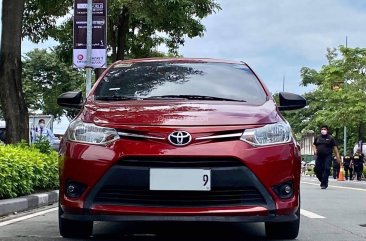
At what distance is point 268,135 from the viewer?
4391 millimetres

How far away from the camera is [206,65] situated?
576 cm

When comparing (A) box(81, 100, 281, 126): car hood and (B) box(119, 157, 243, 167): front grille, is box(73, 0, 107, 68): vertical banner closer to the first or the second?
(A) box(81, 100, 281, 126): car hood

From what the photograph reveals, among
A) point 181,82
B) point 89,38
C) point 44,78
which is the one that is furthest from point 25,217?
point 44,78

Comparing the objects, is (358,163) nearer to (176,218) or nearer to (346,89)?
(346,89)

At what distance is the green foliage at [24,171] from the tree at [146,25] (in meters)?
6.27

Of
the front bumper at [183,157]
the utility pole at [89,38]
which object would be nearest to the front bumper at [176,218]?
the front bumper at [183,157]

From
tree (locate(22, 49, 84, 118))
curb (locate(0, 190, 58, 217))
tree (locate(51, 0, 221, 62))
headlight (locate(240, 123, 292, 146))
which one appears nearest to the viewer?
headlight (locate(240, 123, 292, 146))

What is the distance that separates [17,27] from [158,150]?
22.5ft

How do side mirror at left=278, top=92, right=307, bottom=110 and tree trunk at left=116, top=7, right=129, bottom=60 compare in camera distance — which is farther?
tree trunk at left=116, top=7, right=129, bottom=60

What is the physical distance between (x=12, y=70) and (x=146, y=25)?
33.7ft

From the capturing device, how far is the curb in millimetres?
7011

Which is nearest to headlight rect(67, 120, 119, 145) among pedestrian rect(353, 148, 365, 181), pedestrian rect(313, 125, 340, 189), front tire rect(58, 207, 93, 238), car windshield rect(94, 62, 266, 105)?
car windshield rect(94, 62, 266, 105)

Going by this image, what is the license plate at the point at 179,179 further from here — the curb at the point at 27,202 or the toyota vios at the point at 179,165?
the curb at the point at 27,202

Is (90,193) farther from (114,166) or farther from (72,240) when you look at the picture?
(72,240)
